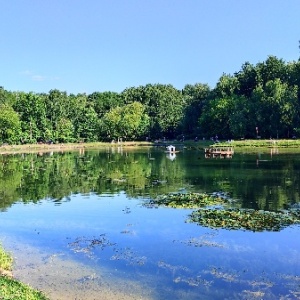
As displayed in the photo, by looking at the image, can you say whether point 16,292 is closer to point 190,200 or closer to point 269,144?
point 190,200

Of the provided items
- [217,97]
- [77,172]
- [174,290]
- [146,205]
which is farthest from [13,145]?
[174,290]

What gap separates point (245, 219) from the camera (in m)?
26.1

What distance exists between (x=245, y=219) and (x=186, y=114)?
11637 cm

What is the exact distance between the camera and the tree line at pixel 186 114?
112 m

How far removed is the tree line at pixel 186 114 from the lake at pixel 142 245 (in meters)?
72.1

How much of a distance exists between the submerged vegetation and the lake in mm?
738

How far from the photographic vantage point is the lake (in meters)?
16.1

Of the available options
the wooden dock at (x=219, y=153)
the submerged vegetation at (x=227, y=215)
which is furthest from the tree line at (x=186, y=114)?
the submerged vegetation at (x=227, y=215)

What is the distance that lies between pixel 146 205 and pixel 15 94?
13922 cm

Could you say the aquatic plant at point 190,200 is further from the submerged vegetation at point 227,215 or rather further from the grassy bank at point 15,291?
the grassy bank at point 15,291

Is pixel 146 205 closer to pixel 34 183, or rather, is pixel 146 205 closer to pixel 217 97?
pixel 34 183

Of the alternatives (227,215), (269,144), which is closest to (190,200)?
(227,215)

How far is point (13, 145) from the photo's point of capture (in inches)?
4857

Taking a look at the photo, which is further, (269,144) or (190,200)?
(269,144)
